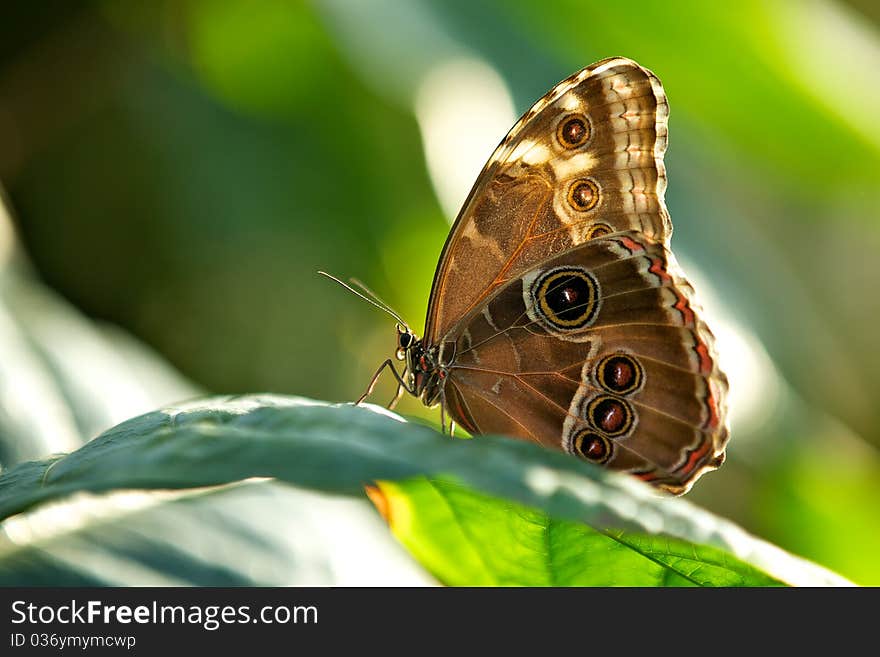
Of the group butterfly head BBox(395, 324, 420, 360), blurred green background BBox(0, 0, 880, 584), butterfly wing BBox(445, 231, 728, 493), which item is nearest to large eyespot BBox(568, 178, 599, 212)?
butterfly wing BBox(445, 231, 728, 493)

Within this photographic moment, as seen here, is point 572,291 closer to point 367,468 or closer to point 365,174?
point 367,468

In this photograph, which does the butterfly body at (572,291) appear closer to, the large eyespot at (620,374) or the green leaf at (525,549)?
Answer: the large eyespot at (620,374)

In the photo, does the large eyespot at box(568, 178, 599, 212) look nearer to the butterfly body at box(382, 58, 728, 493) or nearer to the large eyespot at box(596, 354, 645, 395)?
the butterfly body at box(382, 58, 728, 493)

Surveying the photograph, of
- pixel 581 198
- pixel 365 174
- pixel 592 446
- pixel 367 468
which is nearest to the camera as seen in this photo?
pixel 367 468

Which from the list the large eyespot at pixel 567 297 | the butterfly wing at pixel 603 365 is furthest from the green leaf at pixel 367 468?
the large eyespot at pixel 567 297

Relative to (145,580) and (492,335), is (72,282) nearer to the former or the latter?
(492,335)

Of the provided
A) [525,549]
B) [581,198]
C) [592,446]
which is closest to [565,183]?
[581,198]

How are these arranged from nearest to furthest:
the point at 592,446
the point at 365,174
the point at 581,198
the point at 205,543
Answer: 1. the point at 205,543
2. the point at 592,446
3. the point at 581,198
4. the point at 365,174
